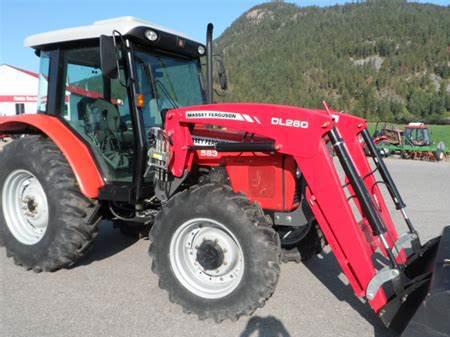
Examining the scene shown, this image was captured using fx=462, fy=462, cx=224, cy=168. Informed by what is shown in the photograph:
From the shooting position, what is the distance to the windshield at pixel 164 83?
4.02 meters

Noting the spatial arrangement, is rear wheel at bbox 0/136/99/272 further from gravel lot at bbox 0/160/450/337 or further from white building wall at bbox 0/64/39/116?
white building wall at bbox 0/64/39/116

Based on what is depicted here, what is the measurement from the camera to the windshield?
402 cm

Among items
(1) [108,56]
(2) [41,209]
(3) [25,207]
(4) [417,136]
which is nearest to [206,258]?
(1) [108,56]

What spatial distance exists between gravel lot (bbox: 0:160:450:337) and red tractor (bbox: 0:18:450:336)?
17cm

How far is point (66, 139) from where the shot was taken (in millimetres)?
4051

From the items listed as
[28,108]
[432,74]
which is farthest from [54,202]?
[432,74]

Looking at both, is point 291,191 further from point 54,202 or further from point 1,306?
point 1,306

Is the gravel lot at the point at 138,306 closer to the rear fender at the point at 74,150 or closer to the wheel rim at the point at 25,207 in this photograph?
the wheel rim at the point at 25,207

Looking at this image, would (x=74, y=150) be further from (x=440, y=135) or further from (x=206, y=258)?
(x=440, y=135)

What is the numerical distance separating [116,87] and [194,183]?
42.5 inches

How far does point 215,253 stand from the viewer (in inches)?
134

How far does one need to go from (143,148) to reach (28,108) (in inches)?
1313

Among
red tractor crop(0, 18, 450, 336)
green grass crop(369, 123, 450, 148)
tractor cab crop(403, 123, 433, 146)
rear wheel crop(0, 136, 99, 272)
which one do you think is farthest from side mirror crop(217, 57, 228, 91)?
green grass crop(369, 123, 450, 148)

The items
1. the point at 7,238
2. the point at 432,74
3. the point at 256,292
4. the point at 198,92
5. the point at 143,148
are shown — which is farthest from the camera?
the point at 432,74
